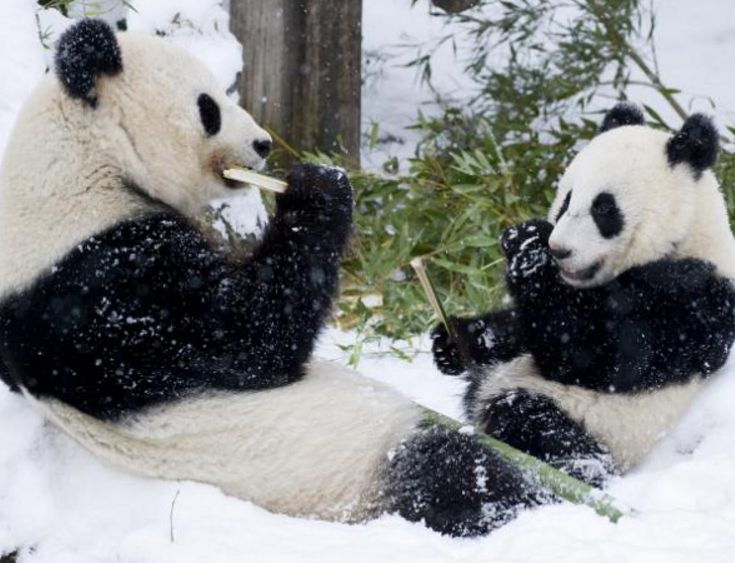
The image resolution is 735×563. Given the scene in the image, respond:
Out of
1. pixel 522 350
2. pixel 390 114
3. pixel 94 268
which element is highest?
pixel 94 268

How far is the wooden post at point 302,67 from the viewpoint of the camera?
636 cm

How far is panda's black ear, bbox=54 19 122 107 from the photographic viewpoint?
10.2ft

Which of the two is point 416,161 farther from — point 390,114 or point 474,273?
point 390,114

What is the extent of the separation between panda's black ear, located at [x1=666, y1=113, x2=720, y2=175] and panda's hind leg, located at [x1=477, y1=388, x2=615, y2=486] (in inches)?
30.7

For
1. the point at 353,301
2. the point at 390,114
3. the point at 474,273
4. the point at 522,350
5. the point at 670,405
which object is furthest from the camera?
the point at 390,114

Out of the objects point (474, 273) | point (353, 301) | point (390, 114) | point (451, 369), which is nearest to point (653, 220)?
point (451, 369)

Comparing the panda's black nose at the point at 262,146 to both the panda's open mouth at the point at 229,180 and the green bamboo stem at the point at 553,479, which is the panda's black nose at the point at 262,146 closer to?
the panda's open mouth at the point at 229,180

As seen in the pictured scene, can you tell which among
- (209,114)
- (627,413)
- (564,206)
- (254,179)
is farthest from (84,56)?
(627,413)

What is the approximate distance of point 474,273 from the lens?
4.86m

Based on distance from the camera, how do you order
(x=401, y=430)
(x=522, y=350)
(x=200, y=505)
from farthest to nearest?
(x=522, y=350) → (x=401, y=430) → (x=200, y=505)

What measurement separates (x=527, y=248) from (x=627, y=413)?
0.57 m

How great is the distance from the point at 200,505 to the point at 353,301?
235cm

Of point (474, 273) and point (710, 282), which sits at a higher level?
point (710, 282)

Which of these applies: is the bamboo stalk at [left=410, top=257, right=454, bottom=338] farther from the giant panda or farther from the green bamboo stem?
the green bamboo stem
